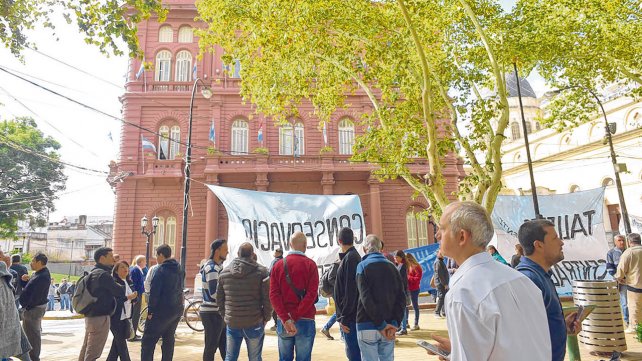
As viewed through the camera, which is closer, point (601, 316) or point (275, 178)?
point (601, 316)

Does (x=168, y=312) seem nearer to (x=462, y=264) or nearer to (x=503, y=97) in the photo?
(x=462, y=264)

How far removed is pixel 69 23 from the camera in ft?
20.9

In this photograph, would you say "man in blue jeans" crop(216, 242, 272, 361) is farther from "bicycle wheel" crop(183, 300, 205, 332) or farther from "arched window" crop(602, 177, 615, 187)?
"arched window" crop(602, 177, 615, 187)

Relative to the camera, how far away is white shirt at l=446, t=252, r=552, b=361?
1.48 meters

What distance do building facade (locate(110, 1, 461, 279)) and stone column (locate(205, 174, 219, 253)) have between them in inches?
2.1

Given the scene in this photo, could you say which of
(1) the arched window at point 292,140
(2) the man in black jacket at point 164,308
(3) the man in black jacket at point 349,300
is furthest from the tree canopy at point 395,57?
(1) the arched window at point 292,140

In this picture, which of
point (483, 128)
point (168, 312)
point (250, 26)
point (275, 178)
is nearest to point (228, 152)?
point (275, 178)

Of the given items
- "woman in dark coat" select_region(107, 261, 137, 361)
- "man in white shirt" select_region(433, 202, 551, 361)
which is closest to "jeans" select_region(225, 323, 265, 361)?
"woman in dark coat" select_region(107, 261, 137, 361)

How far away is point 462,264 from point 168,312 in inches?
174

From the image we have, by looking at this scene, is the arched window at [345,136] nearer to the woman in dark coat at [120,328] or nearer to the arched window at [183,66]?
the arched window at [183,66]

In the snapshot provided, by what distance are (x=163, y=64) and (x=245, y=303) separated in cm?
2282

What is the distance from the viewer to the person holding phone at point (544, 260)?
2559mm

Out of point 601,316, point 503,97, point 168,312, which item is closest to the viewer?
point 168,312

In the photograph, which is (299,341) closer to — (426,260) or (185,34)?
(426,260)
